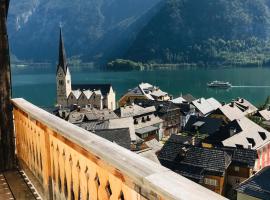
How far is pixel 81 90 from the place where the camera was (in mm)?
63812

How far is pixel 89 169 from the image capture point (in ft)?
8.46

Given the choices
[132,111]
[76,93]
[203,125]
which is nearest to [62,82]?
[76,93]

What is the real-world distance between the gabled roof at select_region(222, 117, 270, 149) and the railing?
2763 centimetres

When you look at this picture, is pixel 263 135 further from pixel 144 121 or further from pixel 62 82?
pixel 62 82

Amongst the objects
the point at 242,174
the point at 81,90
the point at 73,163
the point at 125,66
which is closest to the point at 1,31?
the point at 73,163

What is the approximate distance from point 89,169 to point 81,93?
58.9 metres

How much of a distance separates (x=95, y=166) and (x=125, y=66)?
7060 inches

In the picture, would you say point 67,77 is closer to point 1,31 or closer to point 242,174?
point 242,174

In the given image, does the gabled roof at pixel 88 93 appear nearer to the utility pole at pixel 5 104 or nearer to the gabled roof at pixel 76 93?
the gabled roof at pixel 76 93

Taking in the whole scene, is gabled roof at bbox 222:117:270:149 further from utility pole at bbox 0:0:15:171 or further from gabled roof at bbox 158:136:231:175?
utility pole at bbox 0:0:15:171

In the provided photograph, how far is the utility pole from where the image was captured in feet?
17.5

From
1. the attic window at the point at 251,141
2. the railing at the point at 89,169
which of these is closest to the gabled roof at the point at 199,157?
the attic window at the point at 251,141

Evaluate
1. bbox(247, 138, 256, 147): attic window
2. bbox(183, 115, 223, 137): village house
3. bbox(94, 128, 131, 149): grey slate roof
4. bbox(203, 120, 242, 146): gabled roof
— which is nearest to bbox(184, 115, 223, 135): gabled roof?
bbox(183, 115, 223, 137): village house

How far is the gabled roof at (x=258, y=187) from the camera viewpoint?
1956cm
